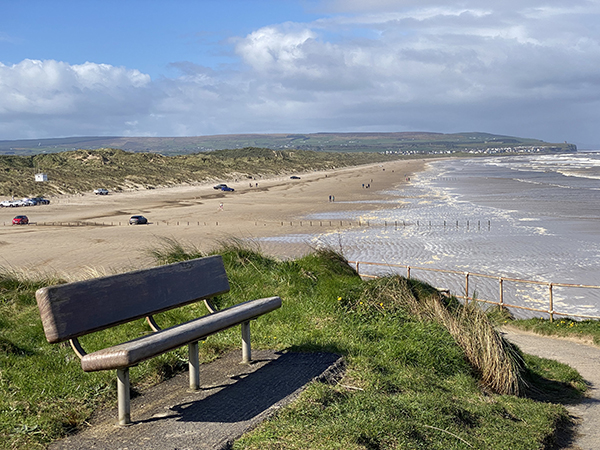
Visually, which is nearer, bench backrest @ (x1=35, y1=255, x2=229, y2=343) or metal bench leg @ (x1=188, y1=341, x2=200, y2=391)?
bench backrest @ (x1=35, y1=255, x2=229, y2=343)

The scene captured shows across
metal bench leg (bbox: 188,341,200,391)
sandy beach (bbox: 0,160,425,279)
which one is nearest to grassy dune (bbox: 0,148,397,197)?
sandy beach (bbox: 0,160,425,279)

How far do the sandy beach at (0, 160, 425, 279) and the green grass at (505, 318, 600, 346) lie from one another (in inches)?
292

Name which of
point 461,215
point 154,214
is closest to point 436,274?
point 461,215

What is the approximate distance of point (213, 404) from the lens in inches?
189

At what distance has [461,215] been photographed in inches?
1369

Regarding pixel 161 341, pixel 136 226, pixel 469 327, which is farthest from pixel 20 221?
pixel 161 341

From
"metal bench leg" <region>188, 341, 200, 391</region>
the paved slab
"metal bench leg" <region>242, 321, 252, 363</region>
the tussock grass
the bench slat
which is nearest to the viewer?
the paved slab

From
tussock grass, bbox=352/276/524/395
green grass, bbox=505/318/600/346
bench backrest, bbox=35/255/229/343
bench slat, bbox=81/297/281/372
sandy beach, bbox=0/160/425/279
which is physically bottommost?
sandy beach, bbox=0/160/425/279

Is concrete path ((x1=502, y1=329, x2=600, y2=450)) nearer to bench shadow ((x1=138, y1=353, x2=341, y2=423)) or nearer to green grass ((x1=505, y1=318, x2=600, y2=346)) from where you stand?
green grass ((x1=505, y1=318, x2=600, y2=346))

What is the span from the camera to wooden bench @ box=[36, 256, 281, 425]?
4.41 m

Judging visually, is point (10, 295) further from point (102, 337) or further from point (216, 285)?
point (216, 285)

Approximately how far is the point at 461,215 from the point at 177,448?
107 feet

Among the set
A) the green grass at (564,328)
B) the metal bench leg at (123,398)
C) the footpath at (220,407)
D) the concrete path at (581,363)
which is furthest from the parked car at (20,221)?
the metal bench leg at (123,398)

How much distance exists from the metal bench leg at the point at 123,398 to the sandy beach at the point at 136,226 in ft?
16.9
